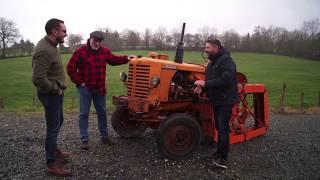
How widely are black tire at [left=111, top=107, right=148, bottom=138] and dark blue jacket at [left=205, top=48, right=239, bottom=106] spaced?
2111mm

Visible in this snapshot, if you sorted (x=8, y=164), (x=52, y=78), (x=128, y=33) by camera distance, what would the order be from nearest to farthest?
1. (x=52, y=78)
2. (x=8, y=164)
3. (x=128, y=33)

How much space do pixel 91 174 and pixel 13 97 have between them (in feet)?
70.8

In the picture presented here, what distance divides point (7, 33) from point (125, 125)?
8239 centimetres

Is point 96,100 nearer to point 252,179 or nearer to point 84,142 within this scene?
point 84,142

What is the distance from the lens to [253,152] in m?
6.34

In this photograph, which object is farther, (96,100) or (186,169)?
(96,100)

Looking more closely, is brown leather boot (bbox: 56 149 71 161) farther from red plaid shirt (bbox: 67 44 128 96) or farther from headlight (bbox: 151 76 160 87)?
headlight (bbox: 151 76 160 87)

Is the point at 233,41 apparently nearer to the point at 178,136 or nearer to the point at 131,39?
the point at 131,39

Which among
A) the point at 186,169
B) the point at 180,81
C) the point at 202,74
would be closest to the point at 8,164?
the point at 186,169

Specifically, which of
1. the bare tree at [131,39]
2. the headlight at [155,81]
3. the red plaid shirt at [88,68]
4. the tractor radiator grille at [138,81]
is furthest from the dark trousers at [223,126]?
the bare tree at [131,39]

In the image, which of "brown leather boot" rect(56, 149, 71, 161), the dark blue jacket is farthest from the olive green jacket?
the dark blue jacket

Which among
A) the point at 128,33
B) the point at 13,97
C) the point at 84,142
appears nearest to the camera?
the point at 84,142

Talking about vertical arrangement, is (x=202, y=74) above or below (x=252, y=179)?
above

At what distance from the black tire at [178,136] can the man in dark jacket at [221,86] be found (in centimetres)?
50
